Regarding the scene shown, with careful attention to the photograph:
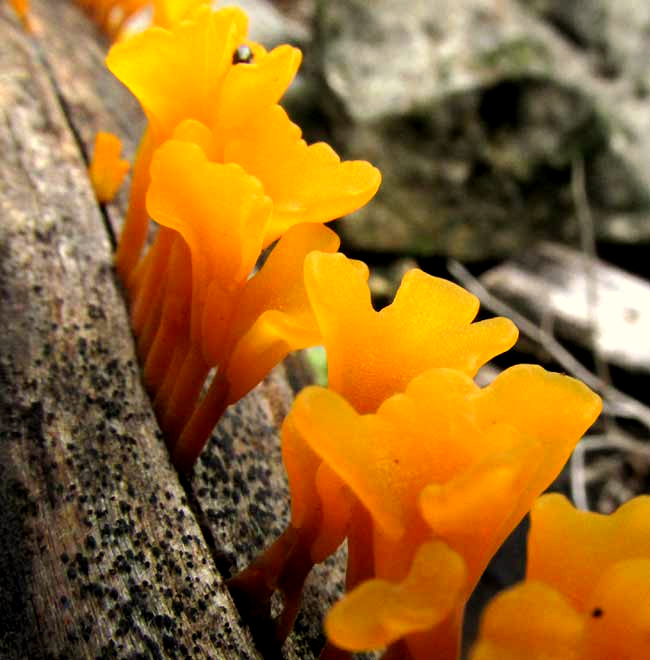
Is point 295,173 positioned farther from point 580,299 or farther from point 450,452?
point 580,299

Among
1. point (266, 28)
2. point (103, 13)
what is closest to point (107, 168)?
point (103, 13)

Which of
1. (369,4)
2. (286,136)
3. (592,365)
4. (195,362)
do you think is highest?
(286,136)

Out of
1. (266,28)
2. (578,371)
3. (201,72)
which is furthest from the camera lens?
(266,28)

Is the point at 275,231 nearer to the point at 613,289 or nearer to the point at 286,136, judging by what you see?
the point at 286,136

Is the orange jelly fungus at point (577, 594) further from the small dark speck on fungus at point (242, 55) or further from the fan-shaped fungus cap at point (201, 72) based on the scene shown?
the small dark speck on fungus at point (242, 55)

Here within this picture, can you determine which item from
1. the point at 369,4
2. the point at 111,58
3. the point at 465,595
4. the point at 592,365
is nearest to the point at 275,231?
the point at 111,58
